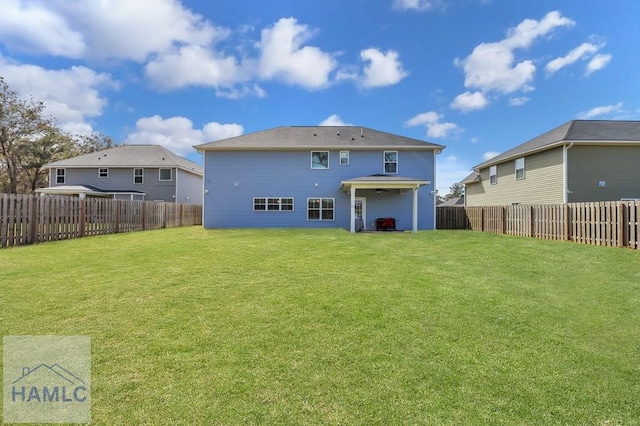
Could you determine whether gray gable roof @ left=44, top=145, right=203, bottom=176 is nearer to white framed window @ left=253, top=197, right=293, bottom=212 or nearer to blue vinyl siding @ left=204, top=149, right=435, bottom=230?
blue vinyl siding @ left=204, top=149, right=435, bottom=230

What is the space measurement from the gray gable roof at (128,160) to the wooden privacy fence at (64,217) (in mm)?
8774

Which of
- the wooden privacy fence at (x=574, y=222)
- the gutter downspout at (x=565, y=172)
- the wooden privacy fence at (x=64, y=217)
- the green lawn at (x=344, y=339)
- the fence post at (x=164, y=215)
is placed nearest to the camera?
the green lawn at (x=344, y=339)

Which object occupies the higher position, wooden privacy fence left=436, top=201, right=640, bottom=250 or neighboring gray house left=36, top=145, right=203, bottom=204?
neighboring gray house left=36, top=145, right=203, bottom=204

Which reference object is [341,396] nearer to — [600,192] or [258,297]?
[258,297]

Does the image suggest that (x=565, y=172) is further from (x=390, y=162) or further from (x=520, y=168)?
(x=390, y=162)

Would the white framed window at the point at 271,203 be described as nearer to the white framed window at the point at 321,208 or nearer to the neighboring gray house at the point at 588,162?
the white framed window at the point at 321,208

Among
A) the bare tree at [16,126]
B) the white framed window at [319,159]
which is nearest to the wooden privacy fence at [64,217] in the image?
the white framed window at [319,159]

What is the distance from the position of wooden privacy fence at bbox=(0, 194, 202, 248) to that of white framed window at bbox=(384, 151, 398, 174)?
46.4ft

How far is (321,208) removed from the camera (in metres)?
19.0

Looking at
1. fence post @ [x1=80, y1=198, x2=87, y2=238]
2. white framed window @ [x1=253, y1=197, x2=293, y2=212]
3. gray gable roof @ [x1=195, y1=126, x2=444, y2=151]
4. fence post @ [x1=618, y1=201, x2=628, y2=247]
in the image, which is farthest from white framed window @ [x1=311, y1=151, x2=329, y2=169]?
fence post @ [x1=618, y1=201, x2=628, y2=247]

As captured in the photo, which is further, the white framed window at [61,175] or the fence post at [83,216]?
the white framed window at [61,175]

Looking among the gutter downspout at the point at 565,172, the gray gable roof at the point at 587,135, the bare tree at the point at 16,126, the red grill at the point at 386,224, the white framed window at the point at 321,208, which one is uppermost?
the bare tree at the point at 16,126

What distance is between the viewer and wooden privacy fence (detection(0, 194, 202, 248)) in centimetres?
940

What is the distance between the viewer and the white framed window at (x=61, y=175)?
25.9 metres
